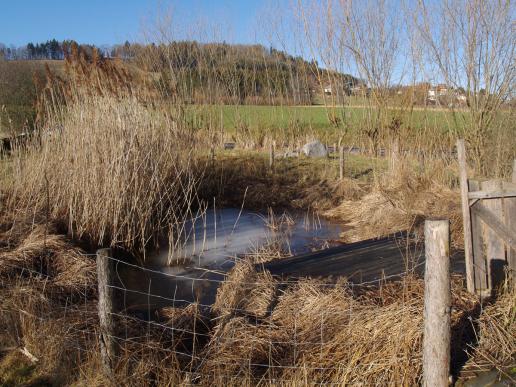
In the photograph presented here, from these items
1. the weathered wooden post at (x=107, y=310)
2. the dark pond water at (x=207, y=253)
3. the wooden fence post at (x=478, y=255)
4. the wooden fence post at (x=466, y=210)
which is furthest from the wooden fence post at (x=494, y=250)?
the weathered wooden post at (x=107, y=310)

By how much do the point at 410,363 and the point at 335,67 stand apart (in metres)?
7.92

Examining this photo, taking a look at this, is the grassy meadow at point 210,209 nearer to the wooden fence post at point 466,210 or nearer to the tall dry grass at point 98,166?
the tall dry grass at point 98,166

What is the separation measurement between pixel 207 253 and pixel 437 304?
398 cm

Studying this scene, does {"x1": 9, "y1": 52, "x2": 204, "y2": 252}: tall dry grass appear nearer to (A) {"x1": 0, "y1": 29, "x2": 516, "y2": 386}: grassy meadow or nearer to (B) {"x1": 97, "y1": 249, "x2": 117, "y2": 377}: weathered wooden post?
(A) {"x1": 0, "y1": 29, "x2": 516, "y2": 386}: grassy meadow

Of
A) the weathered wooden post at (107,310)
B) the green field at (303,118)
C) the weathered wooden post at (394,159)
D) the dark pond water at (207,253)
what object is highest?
the green field at (303,118)

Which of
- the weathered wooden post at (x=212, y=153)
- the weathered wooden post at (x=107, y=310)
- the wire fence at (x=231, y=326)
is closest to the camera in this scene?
the weathered wooden post at (x=107, y=310)

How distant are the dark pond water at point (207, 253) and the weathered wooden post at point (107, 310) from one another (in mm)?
1028

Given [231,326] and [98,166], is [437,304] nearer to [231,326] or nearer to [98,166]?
[231,326]

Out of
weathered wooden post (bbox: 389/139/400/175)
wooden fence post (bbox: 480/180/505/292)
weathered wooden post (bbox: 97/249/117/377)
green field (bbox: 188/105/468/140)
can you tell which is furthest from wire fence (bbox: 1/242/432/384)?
green field (bbox: 188/105/468/140)

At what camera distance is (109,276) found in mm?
3098

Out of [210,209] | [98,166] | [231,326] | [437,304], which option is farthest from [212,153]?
[437,304]

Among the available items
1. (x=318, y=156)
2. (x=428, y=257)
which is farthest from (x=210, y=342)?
(x=318, y=156)

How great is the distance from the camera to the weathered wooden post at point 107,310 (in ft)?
10.2

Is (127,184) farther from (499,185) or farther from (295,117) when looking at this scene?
(295,117)
